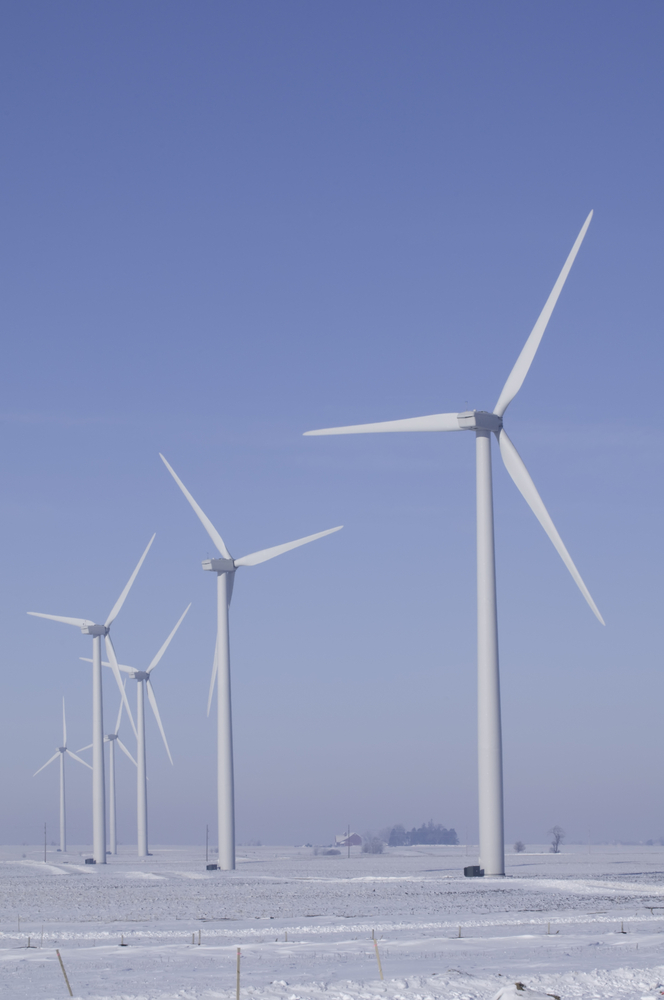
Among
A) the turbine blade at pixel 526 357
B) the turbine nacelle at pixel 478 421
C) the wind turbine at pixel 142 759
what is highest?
the turbine blade at pixel 526 357

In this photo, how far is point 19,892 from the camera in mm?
53031

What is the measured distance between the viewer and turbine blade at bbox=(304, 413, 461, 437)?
60.4 meters

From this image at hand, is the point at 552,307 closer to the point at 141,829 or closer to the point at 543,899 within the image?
the point at 543,899

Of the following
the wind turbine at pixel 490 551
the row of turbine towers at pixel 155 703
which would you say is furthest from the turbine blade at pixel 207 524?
the wind turbine at pixel 490 551

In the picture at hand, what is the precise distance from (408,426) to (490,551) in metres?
9.08

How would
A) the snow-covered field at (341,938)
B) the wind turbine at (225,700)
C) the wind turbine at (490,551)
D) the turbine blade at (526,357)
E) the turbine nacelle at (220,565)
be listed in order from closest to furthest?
the snow-covered field at (341,938), the wind turbine at (490,551), the turbine blade at (526,357), the wind turbine at (225,700), the turbine nacelle at (220,565)

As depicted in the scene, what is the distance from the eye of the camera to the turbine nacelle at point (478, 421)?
59.1 m

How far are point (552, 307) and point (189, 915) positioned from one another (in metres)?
35.0

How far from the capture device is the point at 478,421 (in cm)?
5909

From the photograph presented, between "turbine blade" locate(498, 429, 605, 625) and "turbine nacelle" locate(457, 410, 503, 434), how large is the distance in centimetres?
76

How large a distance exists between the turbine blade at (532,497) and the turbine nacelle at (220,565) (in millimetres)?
24184

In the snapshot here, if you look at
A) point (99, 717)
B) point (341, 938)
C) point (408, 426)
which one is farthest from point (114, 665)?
point (341, 938)

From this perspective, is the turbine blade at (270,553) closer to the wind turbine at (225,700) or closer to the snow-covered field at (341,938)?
the wind turbine at (225,700)

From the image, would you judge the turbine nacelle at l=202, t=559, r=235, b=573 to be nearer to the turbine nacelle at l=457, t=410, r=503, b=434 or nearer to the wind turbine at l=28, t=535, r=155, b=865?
the wind turbine at l=28, t=535, r=155, b=865
